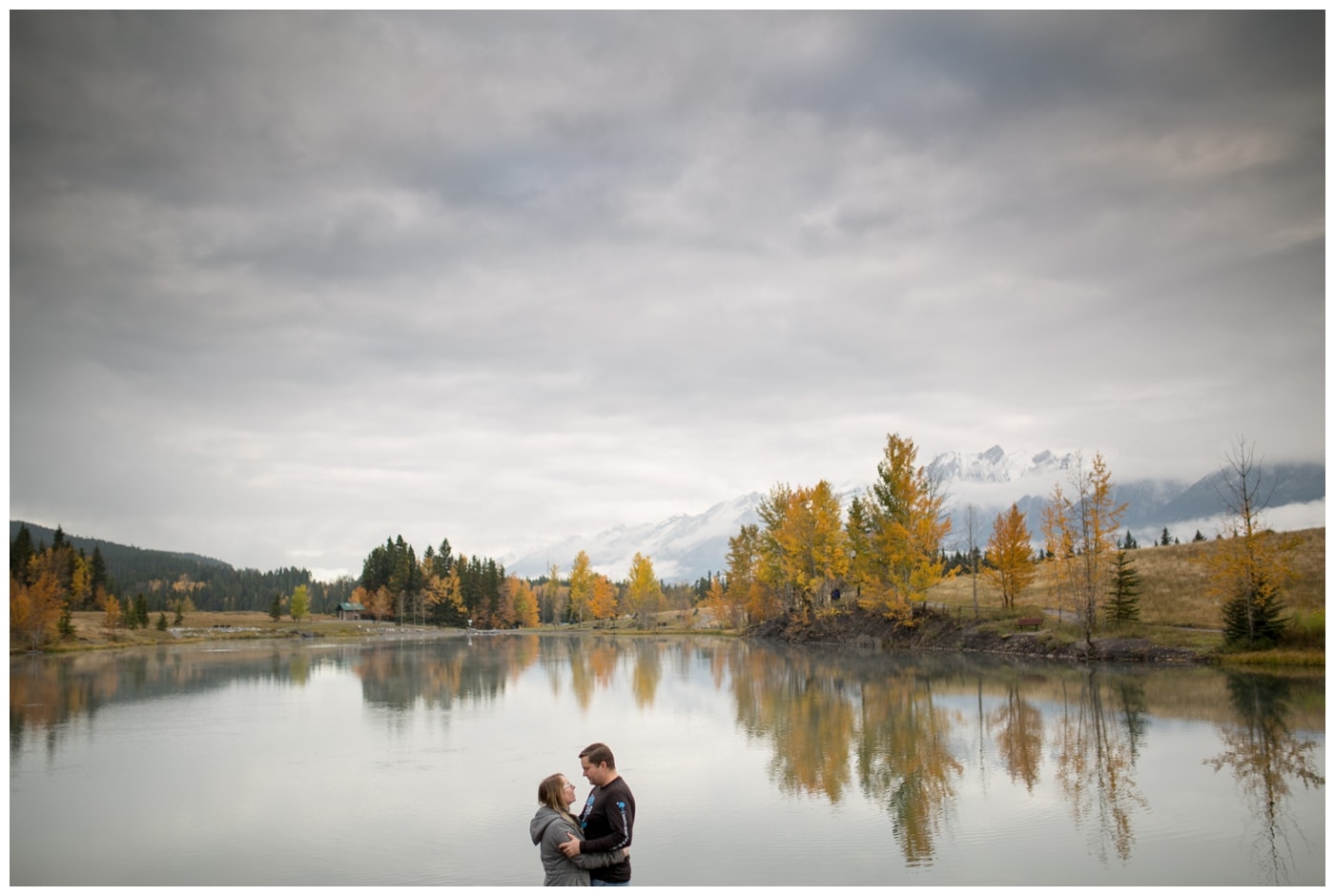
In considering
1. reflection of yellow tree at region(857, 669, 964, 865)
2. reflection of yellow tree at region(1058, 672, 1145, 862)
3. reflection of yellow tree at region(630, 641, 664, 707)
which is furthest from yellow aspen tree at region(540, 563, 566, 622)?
reflection of yellow tree at region(1058, 672, 1145, 862)

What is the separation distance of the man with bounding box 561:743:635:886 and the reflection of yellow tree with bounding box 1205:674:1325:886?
7857 millimetres

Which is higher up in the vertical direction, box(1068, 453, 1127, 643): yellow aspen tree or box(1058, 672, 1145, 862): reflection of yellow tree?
box(1068, 453, 1127, 643): yellow aspen tree

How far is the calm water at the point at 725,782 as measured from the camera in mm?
10938

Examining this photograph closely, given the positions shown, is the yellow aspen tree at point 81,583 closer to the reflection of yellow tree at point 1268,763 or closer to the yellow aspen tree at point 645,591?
the yellow aspen tree at point 645,591

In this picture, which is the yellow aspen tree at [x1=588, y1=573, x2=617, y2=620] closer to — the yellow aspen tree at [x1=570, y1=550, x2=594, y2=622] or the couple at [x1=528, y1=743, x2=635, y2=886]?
the yellow aspen tree at [x1=570, y1=550, x2=594, y2=622]

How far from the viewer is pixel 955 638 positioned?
5172 centimetres

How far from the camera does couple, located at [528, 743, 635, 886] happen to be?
7250 mm

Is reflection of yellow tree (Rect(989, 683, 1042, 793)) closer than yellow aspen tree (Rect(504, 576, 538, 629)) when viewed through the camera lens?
Yes

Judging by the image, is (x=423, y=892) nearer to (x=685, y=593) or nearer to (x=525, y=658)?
(x=525, y=658)

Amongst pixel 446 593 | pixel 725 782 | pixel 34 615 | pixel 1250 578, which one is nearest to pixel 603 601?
pixel 446 593

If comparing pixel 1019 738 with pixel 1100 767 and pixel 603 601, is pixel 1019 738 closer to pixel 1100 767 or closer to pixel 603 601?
pixel 1100 767

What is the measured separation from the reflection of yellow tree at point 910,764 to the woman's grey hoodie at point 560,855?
5.11 metres

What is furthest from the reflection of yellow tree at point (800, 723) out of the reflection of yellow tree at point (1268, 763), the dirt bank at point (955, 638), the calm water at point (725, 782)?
the dirt bank at point (955, 638)

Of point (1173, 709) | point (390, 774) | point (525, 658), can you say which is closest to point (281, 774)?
point (390, 774)
